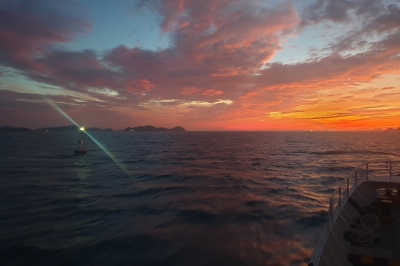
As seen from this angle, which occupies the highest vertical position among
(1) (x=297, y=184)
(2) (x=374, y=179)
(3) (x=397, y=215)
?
(2) (x=374, y=179)

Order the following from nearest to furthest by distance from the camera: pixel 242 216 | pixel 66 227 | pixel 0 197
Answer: pixel 66 227, pixel 242 216, pixel 0 197

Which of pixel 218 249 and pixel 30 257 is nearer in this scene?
pixel 30 257

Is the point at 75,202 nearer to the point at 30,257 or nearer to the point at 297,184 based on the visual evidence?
the point at 30,257

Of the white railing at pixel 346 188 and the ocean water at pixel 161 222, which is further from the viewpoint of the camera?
the ocean water at pixel 161 222

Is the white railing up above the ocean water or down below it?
above

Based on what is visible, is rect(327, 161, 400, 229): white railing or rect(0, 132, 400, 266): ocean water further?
rect(0, 132, 400, 266): ocean water

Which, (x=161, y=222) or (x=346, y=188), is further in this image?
(x=161, y=222)

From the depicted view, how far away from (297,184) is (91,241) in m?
22.1

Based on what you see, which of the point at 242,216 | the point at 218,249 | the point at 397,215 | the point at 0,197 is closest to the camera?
the point at 397,215

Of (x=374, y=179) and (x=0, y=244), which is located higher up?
(x=374, y=179)

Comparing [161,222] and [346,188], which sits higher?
[346,188]

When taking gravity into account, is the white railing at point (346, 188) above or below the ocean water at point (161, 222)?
above

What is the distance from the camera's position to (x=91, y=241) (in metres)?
12.2

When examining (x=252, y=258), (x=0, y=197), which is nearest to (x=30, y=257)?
(x=252, y=258)
